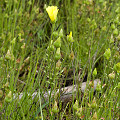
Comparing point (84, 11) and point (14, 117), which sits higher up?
point (84, 11)

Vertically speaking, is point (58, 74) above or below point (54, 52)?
below

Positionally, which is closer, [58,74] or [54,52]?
[54,52]

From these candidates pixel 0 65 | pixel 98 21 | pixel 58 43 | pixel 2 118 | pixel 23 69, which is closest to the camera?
pixel 58 43

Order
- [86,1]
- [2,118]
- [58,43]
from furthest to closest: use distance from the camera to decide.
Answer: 1. [86,1]
2. [2,118]
3. [58,43]

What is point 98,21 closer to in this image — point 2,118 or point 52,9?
point 52,9

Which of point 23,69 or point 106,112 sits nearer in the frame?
point 106,112

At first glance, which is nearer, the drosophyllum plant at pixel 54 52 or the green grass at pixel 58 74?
the drosophyllum plant at pixel 54 52

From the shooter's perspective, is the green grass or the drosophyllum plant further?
the green grass

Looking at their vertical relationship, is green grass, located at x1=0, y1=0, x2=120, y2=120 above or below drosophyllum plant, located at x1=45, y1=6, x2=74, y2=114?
below

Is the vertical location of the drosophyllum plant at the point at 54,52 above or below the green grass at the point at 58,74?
above

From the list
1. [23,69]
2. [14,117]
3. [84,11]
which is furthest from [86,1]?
[14,117]

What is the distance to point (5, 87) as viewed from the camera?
130cm

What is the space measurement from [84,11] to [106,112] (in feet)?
5.34

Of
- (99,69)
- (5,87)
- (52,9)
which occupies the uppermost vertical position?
(52,9)
